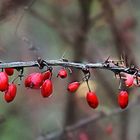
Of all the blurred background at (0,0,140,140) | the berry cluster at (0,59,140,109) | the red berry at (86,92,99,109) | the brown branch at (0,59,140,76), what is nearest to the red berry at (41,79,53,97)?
the berry cluster at (0,59,140,109)

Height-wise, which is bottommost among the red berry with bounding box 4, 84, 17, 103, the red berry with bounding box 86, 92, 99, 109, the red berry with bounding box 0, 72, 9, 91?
the red berry with bounding box 86, 92, 99, 109

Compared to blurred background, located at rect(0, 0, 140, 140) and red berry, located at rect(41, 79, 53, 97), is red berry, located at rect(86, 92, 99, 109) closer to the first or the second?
red berry, located at rect(41, 79, 53, 97)

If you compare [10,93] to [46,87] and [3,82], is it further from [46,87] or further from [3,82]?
[46,87]

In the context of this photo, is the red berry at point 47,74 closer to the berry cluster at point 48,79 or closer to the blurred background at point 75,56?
the berry cluster at point 48,79

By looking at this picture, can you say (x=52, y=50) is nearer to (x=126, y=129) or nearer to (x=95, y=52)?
(x=95, y=52)

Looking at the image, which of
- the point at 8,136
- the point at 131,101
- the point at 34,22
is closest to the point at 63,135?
the point at 131,101

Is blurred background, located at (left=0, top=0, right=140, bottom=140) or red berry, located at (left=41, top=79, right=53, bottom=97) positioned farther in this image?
blurred background, located at (left=0, top=0, right=140, bottom=140)

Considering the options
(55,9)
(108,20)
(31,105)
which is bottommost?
(31,105)

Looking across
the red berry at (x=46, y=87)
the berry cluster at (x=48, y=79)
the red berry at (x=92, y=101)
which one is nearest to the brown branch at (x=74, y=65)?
the berry cluster at (x=48, y=79)

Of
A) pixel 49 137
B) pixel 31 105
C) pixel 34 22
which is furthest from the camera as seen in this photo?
pixel 34 22
